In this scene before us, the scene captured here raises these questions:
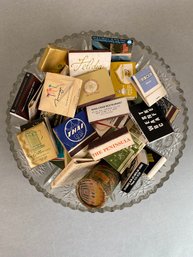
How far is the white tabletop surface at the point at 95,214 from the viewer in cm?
95

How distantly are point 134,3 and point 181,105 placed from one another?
291 millimetres

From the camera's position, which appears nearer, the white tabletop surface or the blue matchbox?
the blue matchbox

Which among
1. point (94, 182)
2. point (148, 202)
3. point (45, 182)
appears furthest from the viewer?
point (148, 202)

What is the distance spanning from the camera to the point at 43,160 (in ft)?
2.65

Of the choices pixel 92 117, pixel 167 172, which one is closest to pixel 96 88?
pixel 92 117

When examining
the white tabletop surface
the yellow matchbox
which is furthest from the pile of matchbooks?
the white tabletop surface

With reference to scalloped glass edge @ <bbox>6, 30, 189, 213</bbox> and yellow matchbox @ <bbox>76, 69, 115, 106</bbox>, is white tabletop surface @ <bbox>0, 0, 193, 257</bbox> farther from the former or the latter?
yellow matchbox @ <bbox>76, 69, 115, 106</bbox>

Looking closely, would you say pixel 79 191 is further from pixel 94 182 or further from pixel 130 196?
pixel 130 196

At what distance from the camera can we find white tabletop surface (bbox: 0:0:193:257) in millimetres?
953

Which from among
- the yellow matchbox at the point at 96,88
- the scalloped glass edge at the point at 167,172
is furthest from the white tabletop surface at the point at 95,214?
the yellow matchbox at the point at 96,88

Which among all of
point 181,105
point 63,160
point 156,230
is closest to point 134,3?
point 181,105

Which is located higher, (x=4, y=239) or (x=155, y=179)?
(x=155, y=179)

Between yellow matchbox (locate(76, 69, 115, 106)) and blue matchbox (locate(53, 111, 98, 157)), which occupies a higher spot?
yellow matchbox (locate(76, 69, 115, 106))

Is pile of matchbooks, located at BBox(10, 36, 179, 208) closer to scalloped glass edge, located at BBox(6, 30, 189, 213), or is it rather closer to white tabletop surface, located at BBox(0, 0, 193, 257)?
scalloped glass edge, located at BBox(6, 30, 189, 213)
